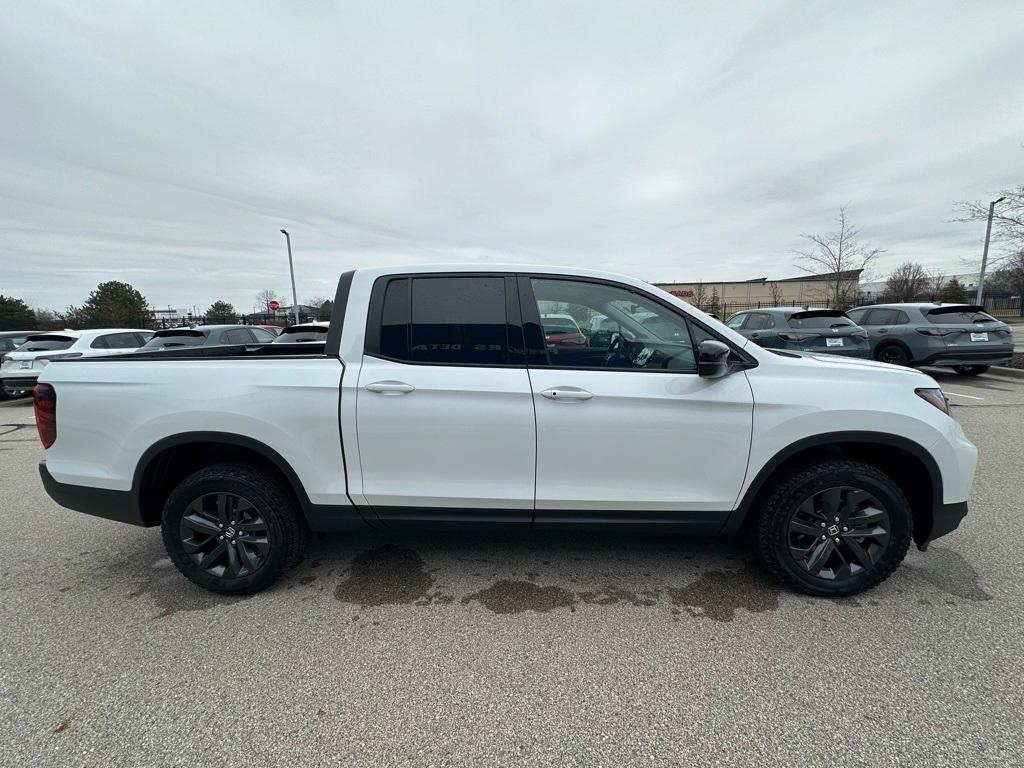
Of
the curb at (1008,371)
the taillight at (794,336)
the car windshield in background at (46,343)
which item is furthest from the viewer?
the curb at (1008,371)

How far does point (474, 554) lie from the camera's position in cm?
300

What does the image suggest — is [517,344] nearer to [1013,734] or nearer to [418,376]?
[418,376]

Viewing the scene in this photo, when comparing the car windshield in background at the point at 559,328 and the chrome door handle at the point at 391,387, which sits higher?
the car windshield in background at the point at 559,328

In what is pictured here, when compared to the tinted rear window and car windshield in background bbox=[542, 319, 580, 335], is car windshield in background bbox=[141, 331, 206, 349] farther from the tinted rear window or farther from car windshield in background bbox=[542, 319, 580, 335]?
the tinted rear window

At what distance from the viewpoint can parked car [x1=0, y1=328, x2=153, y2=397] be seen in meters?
8.48

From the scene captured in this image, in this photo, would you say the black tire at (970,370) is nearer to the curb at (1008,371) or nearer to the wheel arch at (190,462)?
the curb at (1008,371)

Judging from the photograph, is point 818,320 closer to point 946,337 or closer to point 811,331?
point 811,331

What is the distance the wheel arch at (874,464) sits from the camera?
7.75ft

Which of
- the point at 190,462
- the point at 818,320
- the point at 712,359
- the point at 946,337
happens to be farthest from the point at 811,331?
the point at 190,462

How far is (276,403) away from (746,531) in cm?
281

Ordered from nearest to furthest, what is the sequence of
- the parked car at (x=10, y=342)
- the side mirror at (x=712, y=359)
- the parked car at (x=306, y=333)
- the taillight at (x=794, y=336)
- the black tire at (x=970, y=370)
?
the side mirror at (x=712, y=359), the taillight at (x=794, y=336), the parked car at (x=306, y=333), the black tire at (x=970, y=370), the parked car at (x=10, y=342)

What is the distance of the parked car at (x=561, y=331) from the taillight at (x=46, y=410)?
2716 millimetres

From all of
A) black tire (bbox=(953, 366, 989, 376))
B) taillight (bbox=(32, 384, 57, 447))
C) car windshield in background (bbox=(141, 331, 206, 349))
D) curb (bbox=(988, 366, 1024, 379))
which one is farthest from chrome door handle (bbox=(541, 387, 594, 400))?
curb (bbox=(988, 366, 1024, 379))

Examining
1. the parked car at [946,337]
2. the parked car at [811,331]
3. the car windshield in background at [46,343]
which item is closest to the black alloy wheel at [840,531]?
the parked car at [811,331]
